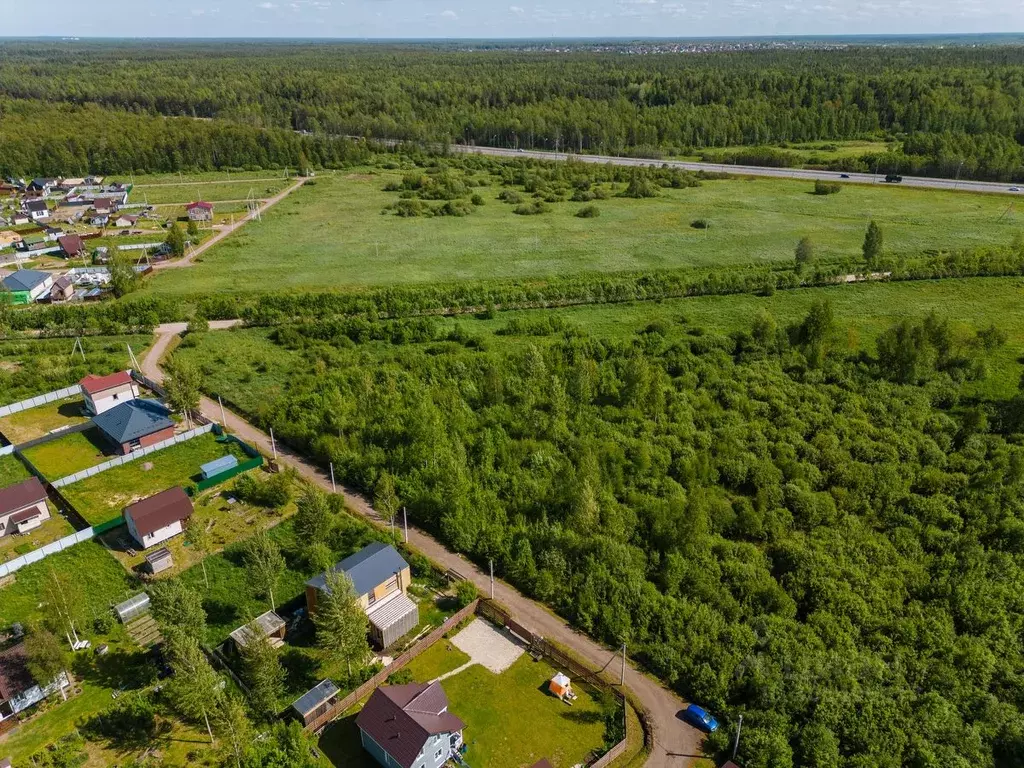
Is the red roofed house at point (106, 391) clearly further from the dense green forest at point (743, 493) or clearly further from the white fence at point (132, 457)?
the dense green forest at point (743, 493)

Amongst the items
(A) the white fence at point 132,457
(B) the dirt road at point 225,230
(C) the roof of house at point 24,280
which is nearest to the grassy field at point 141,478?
(A) the white fence at point 132,457

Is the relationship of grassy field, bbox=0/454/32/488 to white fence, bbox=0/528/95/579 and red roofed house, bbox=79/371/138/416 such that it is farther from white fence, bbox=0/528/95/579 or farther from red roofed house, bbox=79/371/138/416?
white fence, bbox=0/528/95/579

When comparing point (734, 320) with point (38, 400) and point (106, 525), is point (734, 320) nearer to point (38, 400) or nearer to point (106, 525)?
point (106, 525)

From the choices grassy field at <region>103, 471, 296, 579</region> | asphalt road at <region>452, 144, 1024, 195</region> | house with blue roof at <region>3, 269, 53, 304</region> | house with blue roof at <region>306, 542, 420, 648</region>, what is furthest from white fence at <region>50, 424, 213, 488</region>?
asphalt road at <region>452, 144, 1024, 195</region>

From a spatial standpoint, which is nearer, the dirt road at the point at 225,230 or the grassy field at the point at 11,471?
the grassy field at the point at 11,471

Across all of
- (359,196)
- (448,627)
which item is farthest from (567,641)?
(359,196)
